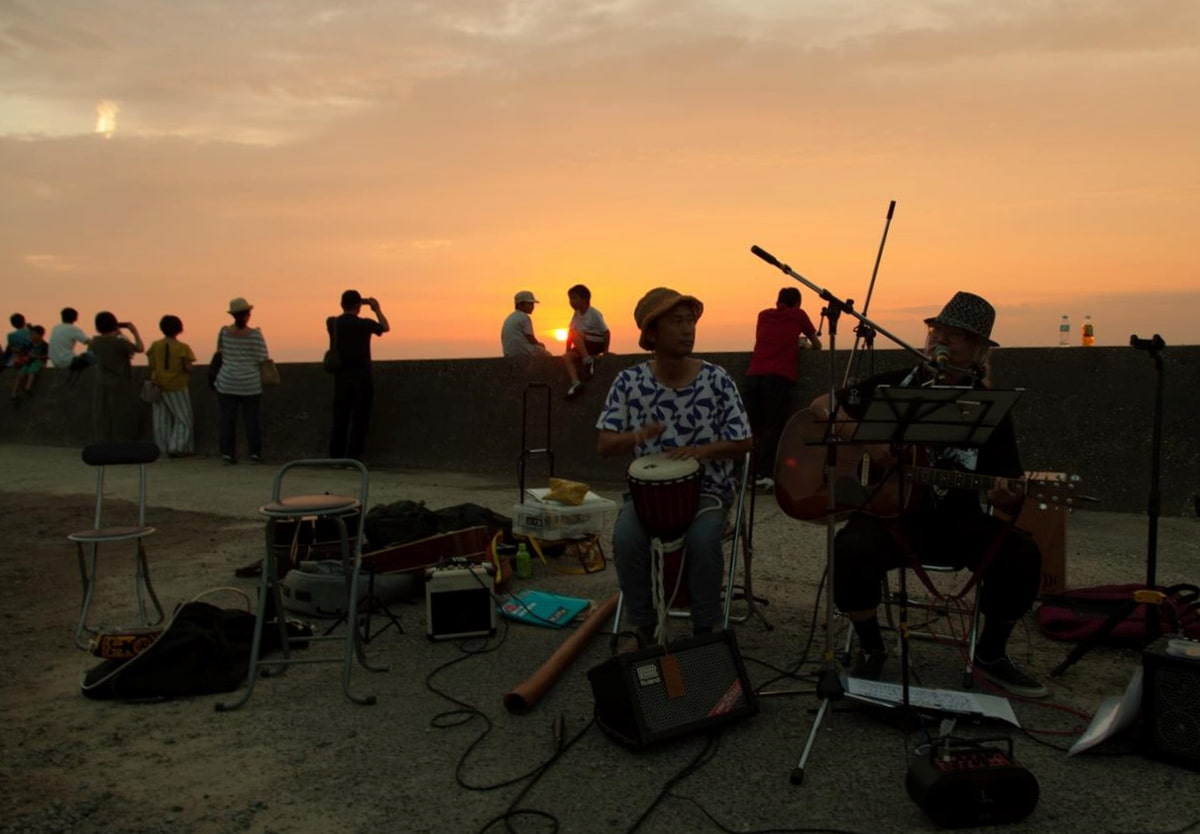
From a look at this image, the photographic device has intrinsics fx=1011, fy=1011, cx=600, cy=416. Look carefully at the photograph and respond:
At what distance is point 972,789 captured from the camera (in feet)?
9.76

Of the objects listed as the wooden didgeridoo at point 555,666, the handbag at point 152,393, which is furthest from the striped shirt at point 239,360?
the wooden didgeridoo at point 555,666

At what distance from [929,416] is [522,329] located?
8504 millimetres

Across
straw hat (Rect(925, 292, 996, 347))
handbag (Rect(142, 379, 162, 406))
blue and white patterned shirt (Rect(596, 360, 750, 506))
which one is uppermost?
straw hat (Rect(925, 292, 996, 347))

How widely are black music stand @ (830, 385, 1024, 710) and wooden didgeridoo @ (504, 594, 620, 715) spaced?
4.64 feet

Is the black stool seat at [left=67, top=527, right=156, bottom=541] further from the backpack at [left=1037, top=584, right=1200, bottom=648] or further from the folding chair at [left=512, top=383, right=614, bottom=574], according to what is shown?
the backpack at [left=1037, top=584, right=1200, bottom=648]

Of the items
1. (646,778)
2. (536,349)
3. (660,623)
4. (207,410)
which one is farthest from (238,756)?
(207,410)

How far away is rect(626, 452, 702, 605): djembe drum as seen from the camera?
4258mm

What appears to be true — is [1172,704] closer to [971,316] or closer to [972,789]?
[972,789]

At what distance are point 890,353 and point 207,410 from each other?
32.9 feet

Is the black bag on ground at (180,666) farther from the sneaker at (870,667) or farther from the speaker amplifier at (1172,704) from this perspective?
the speaker amplifier at (1172,704)

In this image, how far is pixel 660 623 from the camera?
4379 millimetres

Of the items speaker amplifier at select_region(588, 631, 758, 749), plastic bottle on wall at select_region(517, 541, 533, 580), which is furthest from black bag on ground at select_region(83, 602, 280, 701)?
plastic bottle on wall at select_region(517, 541, 533, 580)

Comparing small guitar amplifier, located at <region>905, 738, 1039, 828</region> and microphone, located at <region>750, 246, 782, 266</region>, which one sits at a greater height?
microphone, located at <region>750, 246, 782, 266</region>

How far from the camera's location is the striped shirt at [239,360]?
12633mm
